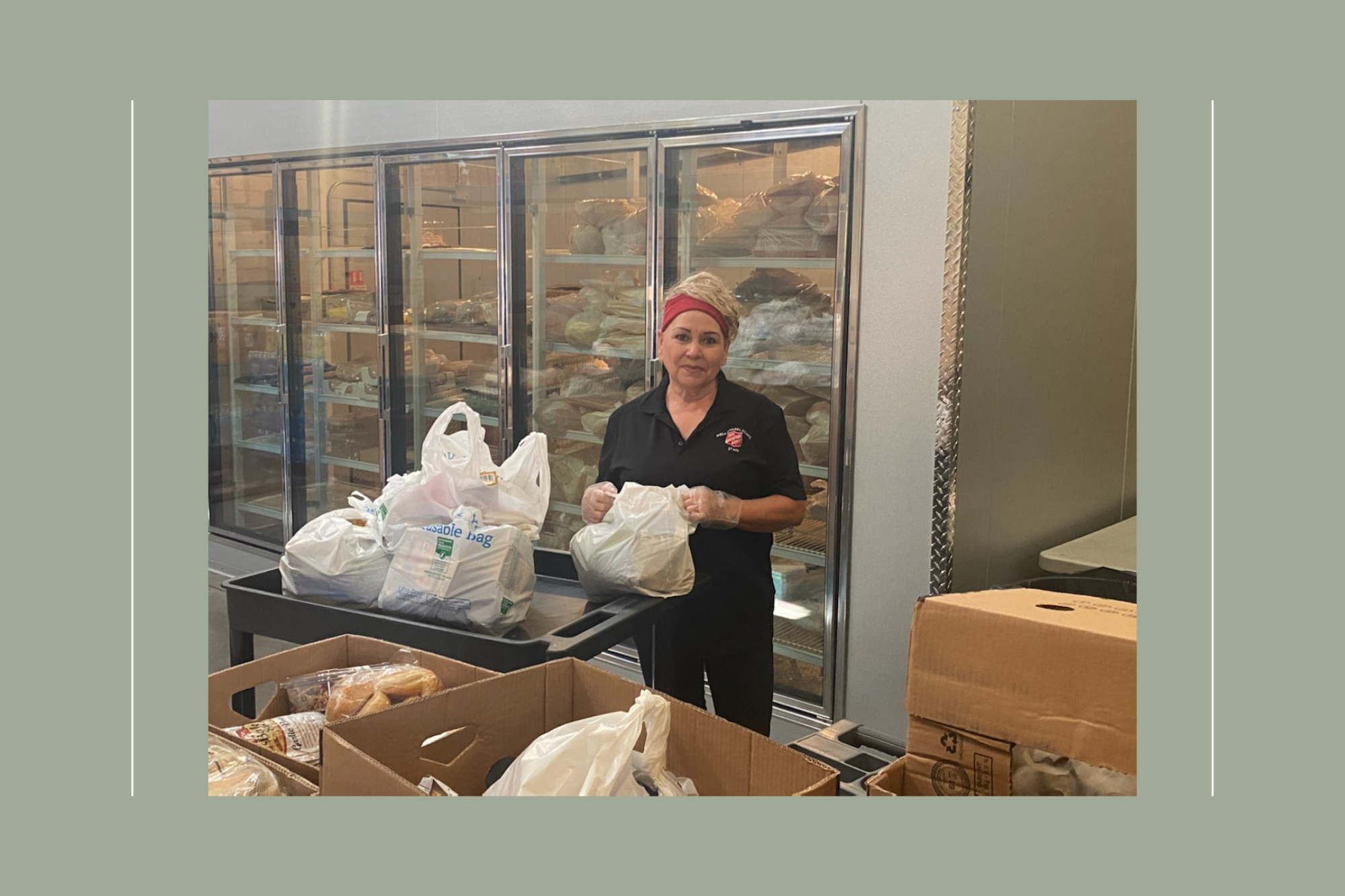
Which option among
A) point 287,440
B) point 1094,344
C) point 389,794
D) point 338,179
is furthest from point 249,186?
point 1094,344

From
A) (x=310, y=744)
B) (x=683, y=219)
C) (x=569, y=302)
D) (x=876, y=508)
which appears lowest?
(x=310, y=744)

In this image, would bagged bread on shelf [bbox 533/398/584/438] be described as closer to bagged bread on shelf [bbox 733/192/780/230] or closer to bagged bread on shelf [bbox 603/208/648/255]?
bagged bread on shelf [bbox 603/208/648/255]

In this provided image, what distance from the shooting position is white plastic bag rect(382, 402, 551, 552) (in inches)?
78.0

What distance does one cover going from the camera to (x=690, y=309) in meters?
2.24

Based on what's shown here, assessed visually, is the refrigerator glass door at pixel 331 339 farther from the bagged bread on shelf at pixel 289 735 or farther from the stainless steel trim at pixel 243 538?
the bagged bread on shelf at pixel 289 735

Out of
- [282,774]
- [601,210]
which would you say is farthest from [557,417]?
[282,774]

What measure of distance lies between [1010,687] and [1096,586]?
678mm

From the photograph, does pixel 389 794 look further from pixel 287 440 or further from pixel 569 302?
pixel 569 302

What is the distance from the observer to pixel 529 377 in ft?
9.85

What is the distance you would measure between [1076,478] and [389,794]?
150 centimetres

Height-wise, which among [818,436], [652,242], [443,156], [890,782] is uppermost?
[443,156]

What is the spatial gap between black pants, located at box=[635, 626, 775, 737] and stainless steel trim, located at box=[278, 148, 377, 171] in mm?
1176

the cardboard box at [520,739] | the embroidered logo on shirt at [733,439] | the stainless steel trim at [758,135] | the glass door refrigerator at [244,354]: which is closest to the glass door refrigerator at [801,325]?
the stainless steel trim at [758,135]

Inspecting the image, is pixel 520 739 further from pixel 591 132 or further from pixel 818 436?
pixel 591 132
